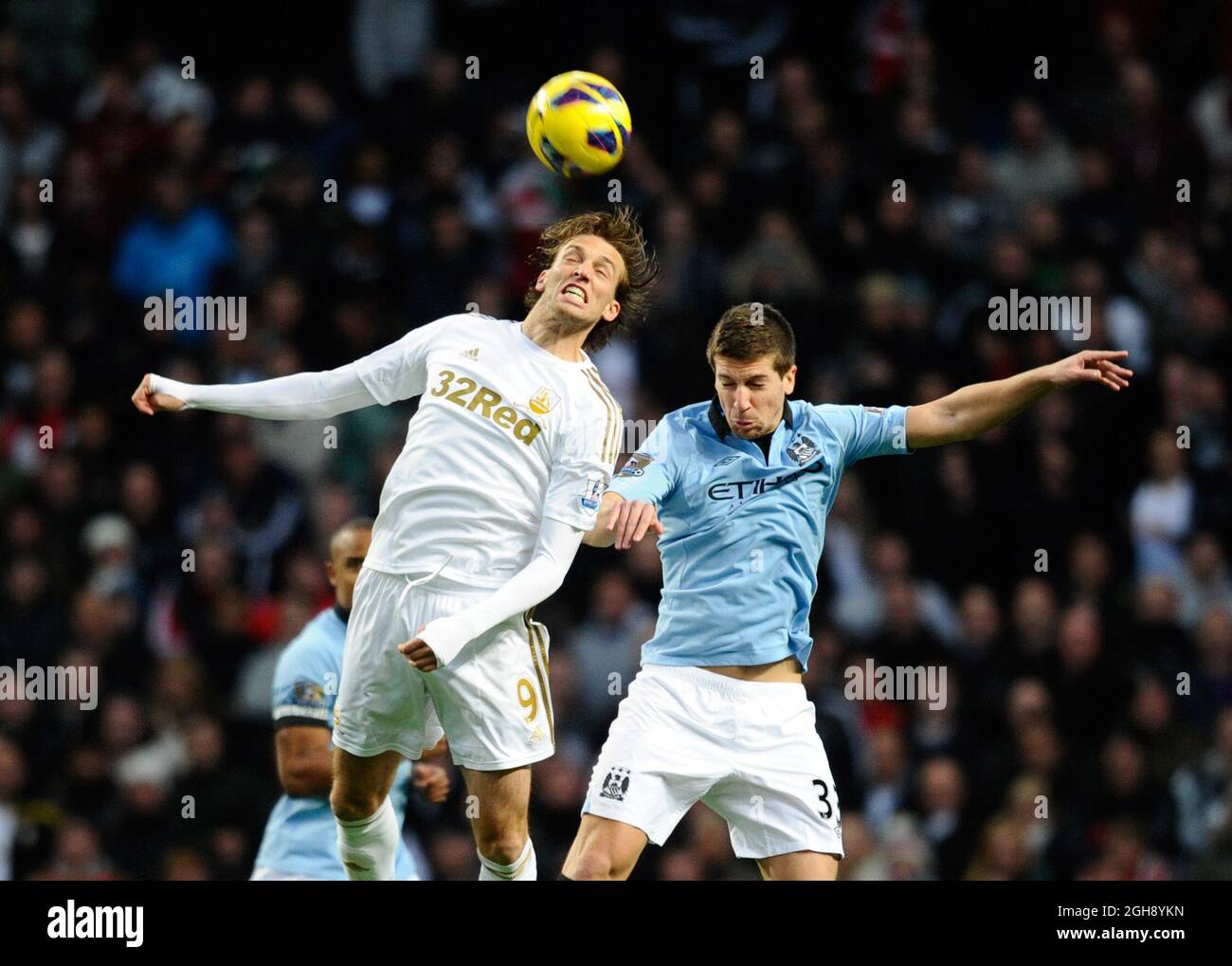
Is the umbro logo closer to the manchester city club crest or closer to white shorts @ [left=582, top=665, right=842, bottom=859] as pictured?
white shorts @ [left=582, top=665, right=842, bottom=859]

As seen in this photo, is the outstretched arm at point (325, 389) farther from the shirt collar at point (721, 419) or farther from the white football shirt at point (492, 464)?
the shirt collar at point (721, 419)

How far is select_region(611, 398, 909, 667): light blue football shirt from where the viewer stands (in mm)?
5961

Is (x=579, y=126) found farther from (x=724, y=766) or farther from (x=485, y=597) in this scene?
(x=724, y=766)

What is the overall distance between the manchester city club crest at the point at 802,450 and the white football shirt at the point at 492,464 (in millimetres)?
567

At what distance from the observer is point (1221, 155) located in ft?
37.9

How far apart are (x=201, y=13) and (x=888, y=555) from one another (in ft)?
18.6

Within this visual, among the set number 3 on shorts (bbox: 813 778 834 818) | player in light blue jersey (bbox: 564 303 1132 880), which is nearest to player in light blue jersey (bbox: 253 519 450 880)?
player in light blue jersey (bbox: 564 303 1132 880)

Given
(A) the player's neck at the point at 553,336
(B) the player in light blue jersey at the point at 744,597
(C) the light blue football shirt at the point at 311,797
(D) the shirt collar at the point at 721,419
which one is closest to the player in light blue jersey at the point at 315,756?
(C) the light blue football shirt at the point at 311,797

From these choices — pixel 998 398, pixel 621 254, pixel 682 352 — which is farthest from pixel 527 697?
pixel 682 352

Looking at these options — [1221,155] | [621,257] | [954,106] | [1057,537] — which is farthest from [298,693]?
[1221,155]

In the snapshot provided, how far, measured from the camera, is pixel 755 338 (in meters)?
5.98

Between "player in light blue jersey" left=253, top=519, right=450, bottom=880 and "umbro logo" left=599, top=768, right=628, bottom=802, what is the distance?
3.41 feet

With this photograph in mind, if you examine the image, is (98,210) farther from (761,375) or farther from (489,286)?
(761,375)

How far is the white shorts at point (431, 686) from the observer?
587 cm
